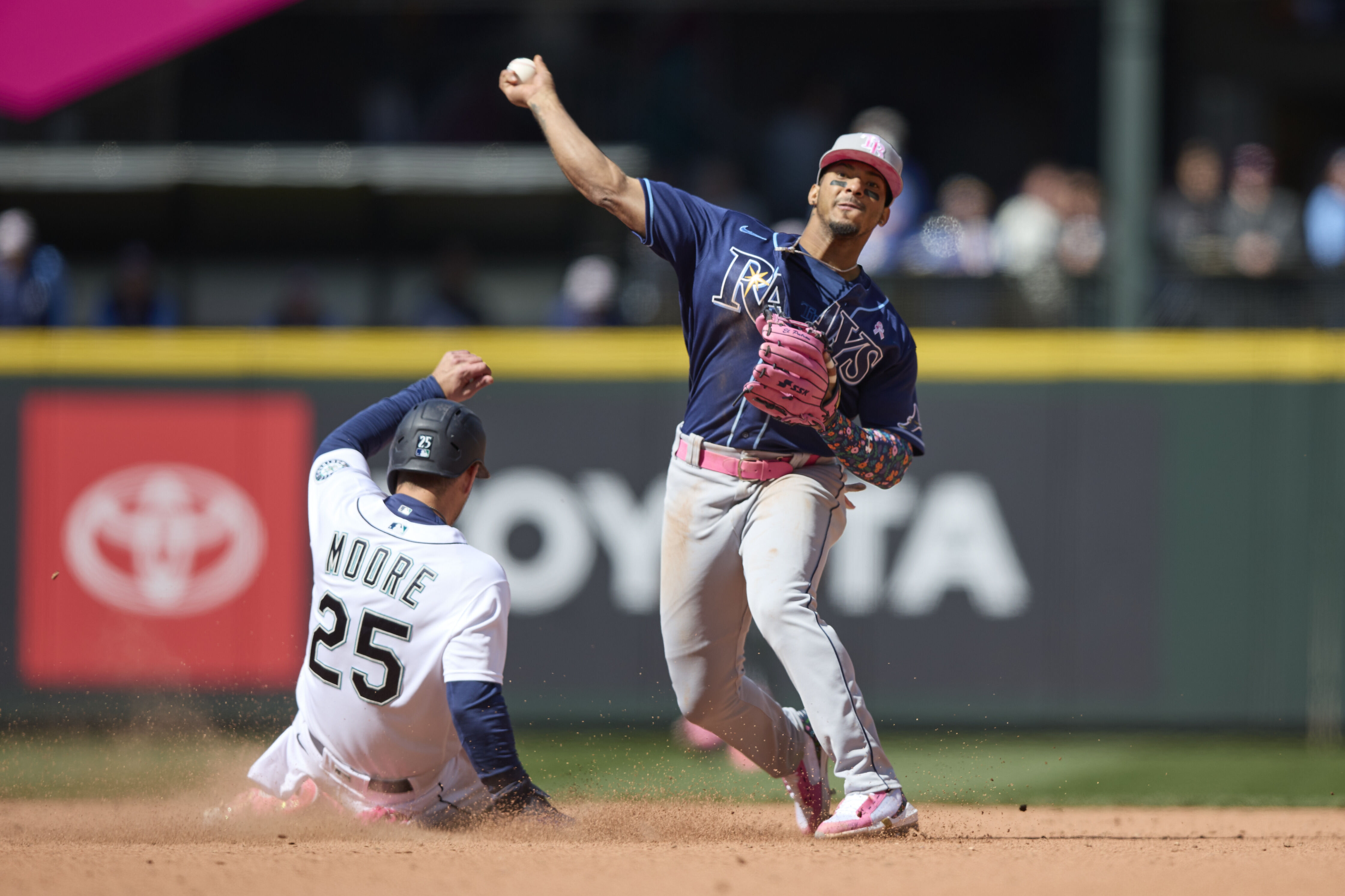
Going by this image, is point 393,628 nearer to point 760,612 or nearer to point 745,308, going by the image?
point 760,612

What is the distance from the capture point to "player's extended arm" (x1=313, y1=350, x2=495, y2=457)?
4367 millimetres

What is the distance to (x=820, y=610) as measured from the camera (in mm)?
7973

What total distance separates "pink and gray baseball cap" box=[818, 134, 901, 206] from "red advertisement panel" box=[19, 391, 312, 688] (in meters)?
4.49

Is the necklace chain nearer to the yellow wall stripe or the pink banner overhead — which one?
the yellow wall stripe

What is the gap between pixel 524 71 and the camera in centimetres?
443

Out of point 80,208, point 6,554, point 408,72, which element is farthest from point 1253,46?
point 6,554

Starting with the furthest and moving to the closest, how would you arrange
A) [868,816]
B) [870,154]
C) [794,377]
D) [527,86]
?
[527,86]
[870,154]
[868,816]
[794,377]

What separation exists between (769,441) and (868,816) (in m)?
1.12

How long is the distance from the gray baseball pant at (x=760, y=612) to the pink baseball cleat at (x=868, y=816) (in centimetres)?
3

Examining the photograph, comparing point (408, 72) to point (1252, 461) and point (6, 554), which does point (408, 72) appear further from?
point (1252, 461)

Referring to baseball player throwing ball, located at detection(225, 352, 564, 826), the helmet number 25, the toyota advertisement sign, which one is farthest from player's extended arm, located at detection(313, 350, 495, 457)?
the toyota advertisement sign

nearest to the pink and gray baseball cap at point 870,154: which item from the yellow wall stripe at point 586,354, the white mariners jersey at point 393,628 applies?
the white mariners jersey at point 393,628

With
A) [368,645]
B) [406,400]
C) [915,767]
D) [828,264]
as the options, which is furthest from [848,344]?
[915,767]

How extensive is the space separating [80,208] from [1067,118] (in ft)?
25.8
